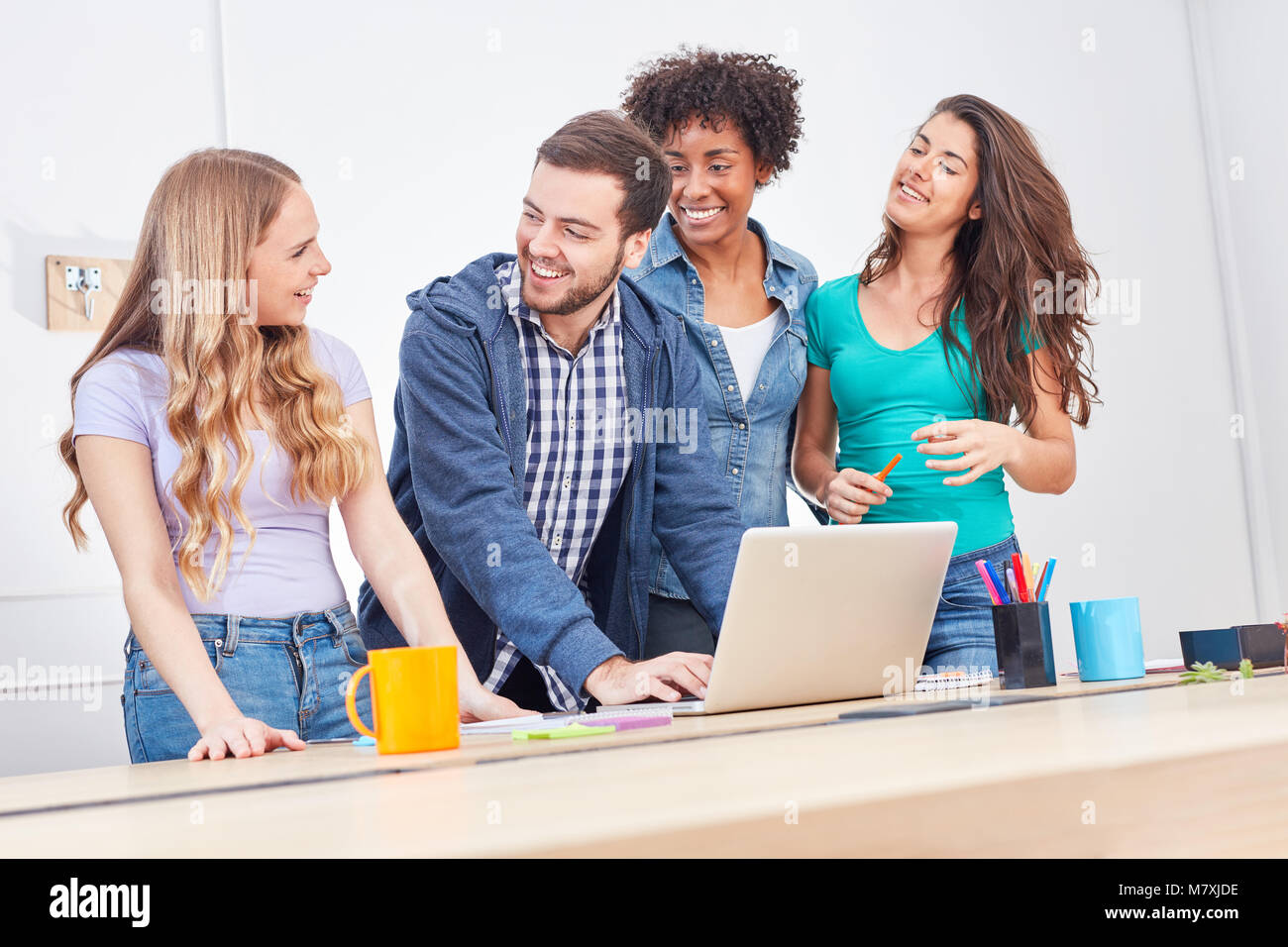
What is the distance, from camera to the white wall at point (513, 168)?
2.45 m

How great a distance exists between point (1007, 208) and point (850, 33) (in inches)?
75.1

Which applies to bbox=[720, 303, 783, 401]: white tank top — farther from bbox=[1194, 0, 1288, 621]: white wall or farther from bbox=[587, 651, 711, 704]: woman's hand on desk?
bbox=[1194, 0, 1288, 621]: white wall

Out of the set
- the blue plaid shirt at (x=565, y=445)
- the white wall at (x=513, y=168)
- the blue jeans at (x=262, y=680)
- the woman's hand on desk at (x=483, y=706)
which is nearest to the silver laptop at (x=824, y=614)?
the woman's hand on desk at (x=483, y=706)

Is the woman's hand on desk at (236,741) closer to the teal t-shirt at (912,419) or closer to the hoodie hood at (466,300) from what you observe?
the hoodie hood at (466,300)

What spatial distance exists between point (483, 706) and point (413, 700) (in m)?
0.40

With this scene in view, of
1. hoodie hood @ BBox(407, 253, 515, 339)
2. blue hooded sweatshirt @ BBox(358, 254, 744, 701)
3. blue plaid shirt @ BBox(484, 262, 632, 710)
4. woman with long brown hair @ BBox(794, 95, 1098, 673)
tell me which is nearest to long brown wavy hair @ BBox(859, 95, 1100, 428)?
woman with long brown hair @ BBox(794, 95, 1098, 673)

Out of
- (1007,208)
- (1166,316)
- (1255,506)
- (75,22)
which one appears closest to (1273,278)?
(1166,316)

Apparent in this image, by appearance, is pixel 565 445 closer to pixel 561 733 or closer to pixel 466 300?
pixel 466 300

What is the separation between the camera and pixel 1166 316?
159 inches

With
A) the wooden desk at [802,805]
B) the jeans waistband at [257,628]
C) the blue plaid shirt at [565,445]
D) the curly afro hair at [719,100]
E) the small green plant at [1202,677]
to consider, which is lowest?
the small green plant at [1202,677]

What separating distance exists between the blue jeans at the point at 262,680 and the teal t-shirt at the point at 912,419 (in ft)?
3.00

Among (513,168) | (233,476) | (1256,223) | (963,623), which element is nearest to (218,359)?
(233,476)

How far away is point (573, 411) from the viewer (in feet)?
5.98
